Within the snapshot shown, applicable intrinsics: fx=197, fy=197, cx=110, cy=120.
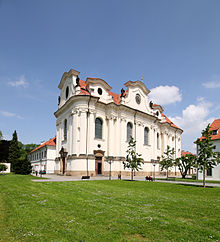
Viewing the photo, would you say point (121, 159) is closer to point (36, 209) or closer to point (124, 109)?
point (124, 109)

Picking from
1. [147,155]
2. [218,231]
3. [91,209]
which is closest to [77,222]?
[91,209]

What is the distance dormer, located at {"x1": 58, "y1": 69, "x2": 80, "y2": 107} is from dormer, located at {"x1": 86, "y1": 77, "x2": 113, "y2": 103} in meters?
2.93

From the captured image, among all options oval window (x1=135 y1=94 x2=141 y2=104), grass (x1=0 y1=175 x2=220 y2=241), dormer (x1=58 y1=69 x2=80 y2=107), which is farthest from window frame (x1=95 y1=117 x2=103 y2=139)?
grass (x1=0 y1=175 x2=220 y2=241)

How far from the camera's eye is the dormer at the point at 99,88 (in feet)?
135

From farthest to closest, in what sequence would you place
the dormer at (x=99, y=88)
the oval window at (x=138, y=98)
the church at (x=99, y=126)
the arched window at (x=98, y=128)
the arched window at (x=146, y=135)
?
the arched window at (x=146, y=135), the oval window at (x=138, y=98), the dormer at (x=99, y=88), the arched window at (x=98, y=128), the church at (x=99, y=126)

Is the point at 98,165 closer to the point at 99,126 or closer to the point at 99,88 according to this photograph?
the point at 99,126

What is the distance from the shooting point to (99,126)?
137 feet

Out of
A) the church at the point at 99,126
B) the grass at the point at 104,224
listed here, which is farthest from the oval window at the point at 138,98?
the grass at the point at 104,224

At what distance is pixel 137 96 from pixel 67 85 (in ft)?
56.3

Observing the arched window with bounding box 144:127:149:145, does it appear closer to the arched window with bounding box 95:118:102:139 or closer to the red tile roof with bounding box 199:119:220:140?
the arched window with bounding box 95:118:102:139

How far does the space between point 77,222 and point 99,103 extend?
34561 mm

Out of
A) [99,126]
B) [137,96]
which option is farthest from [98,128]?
[137,96]

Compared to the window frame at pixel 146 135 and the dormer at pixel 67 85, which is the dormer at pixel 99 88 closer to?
the dormer at pixel 67 85

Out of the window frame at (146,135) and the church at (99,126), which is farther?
the window frame at (146,135)
